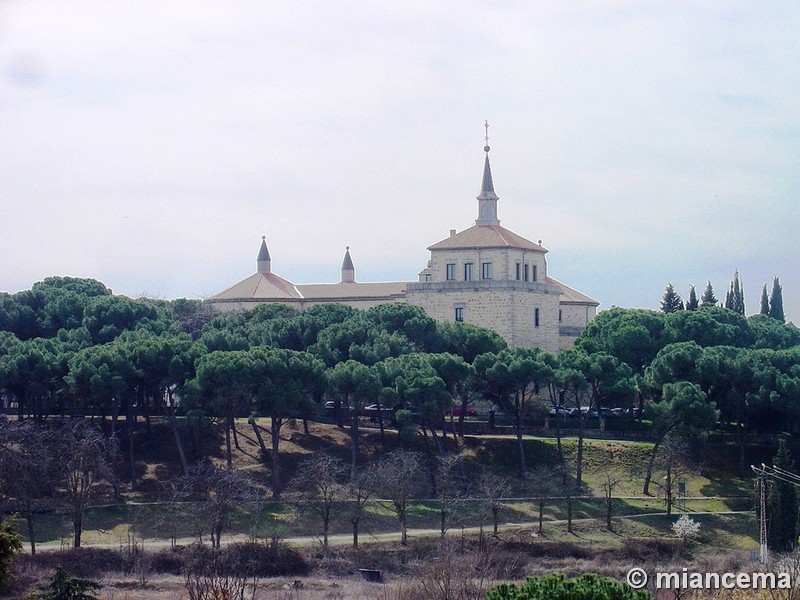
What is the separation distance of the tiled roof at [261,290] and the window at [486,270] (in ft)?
48.6

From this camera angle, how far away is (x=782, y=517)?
5275 cm

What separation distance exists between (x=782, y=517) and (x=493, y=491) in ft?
33.5

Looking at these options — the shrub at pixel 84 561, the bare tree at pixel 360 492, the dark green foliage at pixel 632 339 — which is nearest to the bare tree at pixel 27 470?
the shrub at pixel 84 561

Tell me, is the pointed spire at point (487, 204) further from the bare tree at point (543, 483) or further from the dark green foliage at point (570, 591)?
the dark green foliage at point (570, 591)

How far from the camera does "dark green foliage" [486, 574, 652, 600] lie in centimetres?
3059

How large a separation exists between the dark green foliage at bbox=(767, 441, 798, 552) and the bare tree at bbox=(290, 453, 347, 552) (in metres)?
15.2

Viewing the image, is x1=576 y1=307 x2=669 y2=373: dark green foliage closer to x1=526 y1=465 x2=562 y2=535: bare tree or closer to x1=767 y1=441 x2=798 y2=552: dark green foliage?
x1=526 y1=465 x2=562 y2=535: bare tree

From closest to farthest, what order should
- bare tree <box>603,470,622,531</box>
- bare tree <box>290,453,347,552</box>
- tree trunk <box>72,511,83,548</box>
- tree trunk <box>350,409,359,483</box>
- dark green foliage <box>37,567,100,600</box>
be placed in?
dark green foliage <box>37,567,100,600</box> → tree trunk <box>72,511,83,548</box> → bare tree <box>290,453,347,552</box> → bare tree <box>603,470,622,531</box> → tree trunk <box>350,409,359,483</box>

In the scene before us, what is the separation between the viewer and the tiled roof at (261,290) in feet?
313

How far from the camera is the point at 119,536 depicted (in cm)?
5188

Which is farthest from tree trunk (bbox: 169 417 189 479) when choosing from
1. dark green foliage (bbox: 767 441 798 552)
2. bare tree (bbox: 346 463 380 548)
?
dark green foliage (bbox: 767 441 798 552)

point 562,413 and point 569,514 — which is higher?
point 562,413

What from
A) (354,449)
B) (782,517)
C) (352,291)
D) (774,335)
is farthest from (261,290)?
(782,517)

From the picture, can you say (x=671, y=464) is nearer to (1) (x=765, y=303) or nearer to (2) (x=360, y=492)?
(2) (x=360, y=492)
